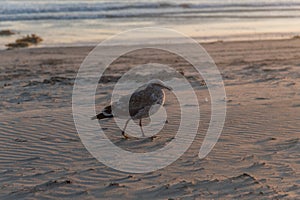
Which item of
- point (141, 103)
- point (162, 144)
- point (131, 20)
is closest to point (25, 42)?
point (131, 20)

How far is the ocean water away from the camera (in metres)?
28.4

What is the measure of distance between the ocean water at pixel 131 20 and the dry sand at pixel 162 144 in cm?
1159

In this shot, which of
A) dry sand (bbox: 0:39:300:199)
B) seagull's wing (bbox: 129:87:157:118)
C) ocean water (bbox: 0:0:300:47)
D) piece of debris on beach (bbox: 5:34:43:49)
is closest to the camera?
dry sand (bbox: 0:39:300:199)

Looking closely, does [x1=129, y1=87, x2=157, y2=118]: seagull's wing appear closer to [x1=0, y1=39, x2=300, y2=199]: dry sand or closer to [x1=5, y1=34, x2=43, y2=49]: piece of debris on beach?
[x1=0, y1=39, x2=300, y2=199]: dry sand

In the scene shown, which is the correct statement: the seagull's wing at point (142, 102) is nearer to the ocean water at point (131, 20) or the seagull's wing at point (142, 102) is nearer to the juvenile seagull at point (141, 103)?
the juvenile seagull at point (141, 103)

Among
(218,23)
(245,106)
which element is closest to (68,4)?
(218,23)

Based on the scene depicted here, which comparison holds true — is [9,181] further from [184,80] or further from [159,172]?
[184,80]

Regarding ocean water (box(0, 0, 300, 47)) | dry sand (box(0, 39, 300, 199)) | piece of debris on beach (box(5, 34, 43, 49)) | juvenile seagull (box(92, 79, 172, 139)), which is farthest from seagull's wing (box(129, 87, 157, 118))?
piece of debris on beach (box(5, 34, 43, 49))

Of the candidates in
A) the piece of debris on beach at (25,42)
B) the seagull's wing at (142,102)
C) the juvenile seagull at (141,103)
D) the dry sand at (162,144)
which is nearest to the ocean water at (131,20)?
the piece of debris on beach at (25,42)

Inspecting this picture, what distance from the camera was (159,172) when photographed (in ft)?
23.9

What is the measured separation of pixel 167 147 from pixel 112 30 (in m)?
22.2

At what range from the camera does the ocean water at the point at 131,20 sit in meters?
28.4

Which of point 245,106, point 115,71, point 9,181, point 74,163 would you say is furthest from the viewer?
point 115,71

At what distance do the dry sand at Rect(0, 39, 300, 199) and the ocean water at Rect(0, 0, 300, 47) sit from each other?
11588mm
